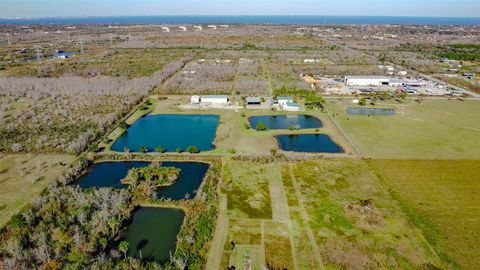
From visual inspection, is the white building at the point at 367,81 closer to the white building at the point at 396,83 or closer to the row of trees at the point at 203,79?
the white building at the point at 396,83

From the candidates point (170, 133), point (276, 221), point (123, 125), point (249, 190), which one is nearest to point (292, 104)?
point (170, 133)

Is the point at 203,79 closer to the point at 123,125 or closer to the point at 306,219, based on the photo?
the point at 123,125

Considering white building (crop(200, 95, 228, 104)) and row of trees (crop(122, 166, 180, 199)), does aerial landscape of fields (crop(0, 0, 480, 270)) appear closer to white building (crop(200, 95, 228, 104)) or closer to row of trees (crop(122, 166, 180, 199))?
row of trees (crop(122, 166, 180, 199))

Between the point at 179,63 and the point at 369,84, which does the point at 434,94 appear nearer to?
the point at 369,84

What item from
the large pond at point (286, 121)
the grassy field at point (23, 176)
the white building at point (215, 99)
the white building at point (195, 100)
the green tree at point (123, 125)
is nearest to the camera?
the grassy field at point (23, 176)

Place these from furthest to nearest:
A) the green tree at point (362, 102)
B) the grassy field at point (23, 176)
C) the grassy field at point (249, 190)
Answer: the green tree at point (362, 102), the grassy field at point (23, 176), the grassy field at point (249, 190)

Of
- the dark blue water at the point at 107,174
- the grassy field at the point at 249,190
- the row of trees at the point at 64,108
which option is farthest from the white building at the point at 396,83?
the dark blue water at the point at 107,174
